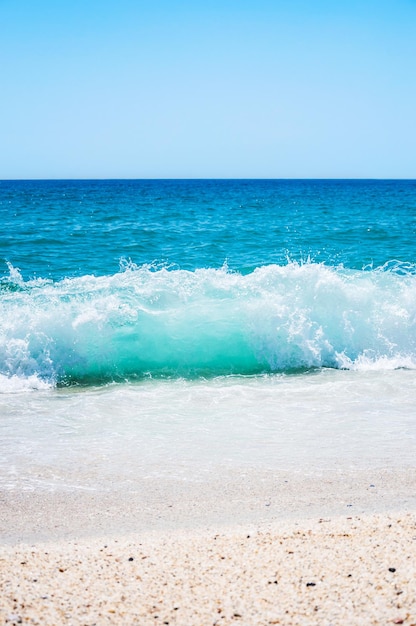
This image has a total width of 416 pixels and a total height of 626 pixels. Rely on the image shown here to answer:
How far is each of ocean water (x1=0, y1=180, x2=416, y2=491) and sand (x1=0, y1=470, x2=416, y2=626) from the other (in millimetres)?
399

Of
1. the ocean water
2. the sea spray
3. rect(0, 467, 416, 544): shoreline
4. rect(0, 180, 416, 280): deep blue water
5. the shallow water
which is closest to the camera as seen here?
rect(0, 467, 416, 544): shoreline

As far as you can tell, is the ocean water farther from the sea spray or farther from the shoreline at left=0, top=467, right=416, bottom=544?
the shoreline at left=0, top=467, right=416, bottom=544

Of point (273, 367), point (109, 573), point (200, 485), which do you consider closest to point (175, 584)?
point (109, 573)

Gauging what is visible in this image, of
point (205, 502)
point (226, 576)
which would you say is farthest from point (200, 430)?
point (226, 576)

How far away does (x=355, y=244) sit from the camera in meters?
15.9

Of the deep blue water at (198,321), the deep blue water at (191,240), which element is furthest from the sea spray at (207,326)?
the deep blue water at (191,240)

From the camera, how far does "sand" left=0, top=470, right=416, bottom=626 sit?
2510 millimetres

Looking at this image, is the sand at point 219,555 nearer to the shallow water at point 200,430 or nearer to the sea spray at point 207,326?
the shallow water at point 200,430

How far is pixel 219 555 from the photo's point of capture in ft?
9.92

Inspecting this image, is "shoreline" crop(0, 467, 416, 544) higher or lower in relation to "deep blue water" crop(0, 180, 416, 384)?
lower

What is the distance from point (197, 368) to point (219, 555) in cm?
474

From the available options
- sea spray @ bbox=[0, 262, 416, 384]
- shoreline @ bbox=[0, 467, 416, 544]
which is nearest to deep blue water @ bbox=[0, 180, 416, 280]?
sea spray @ bbox=[0, 262, 416, 384]

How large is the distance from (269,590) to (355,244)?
14.2 meters

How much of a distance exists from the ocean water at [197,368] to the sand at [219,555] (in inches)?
15.7
